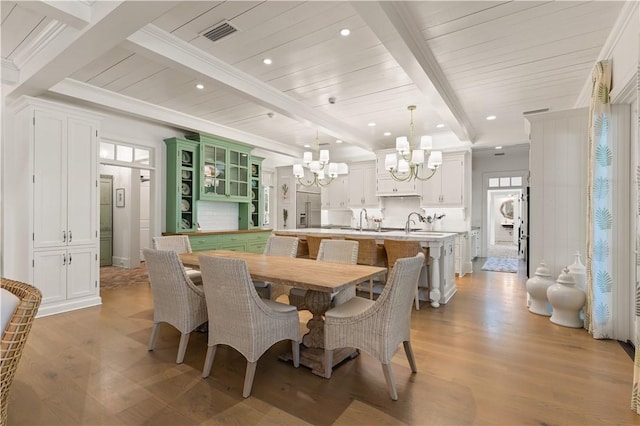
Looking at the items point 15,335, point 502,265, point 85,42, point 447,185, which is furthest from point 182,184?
point 502,265

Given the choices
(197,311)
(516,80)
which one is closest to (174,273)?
(197,311)

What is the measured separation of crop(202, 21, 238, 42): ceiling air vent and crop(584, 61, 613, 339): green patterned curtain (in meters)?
3.25

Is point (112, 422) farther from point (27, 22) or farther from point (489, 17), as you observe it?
point (489, 17)

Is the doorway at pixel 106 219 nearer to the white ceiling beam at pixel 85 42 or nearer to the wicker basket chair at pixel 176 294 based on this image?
the white ceiling beam at pixel 85 42

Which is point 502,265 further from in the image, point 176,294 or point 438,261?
point 176,294

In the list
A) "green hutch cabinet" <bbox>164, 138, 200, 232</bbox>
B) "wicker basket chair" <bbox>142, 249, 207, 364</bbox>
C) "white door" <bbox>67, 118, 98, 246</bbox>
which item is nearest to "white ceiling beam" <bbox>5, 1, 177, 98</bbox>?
"white door" <bbox>67, 118, 98, 246</bbox>

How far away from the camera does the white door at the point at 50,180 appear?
364 centimetres

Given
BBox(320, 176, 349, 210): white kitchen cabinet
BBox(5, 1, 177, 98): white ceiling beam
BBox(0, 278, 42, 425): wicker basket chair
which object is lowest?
BBox(0, 278, 42, 425): wicker basket chair

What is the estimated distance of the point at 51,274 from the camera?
12.3 ft

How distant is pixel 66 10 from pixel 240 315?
2433 millimetres

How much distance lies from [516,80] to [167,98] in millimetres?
4341

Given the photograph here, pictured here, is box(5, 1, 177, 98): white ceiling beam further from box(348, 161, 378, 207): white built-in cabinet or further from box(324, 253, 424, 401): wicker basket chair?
box(348, 161, 378, 207): white built-in cabinet

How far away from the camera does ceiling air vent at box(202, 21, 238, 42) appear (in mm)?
2688

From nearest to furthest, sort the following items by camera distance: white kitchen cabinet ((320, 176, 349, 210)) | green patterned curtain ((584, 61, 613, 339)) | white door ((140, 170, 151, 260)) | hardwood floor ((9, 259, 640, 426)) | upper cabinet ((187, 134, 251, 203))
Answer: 1. hardwood floor ((9, 259, 640, 426))
2. green patterned curtain ((584, 61, 613, 339))
3. upper cabinet ((187, 134, 251, 203))
4. white door ((140, 170, 151, 260))
5. white kitchen cabinet ((320, 176, 349, 210))
